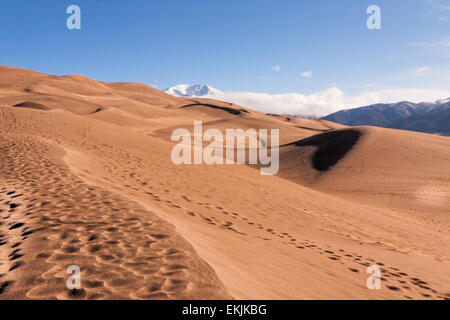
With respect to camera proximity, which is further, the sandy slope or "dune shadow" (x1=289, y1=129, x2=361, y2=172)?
"dune shadow" (x1=289, y1=129, x2=361, y2=172)

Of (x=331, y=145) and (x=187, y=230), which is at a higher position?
(x=331, y=145)

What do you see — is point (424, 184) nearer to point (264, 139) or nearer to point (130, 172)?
point (130, 172)

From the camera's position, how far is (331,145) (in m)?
25.7

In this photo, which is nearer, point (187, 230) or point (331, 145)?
point (187, 230)

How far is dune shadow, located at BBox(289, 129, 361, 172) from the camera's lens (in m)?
22.8

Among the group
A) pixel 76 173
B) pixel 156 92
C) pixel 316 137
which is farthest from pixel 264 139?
pixel 156 92

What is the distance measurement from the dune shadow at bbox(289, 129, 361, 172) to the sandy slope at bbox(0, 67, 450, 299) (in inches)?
236

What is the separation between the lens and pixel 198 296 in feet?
8.70

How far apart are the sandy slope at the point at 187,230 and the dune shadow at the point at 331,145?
19.7ft

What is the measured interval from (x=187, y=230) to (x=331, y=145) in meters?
23.4

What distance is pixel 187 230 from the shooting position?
484 cm

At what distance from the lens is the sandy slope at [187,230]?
303 centimetres

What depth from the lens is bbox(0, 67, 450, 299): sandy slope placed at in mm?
3031
